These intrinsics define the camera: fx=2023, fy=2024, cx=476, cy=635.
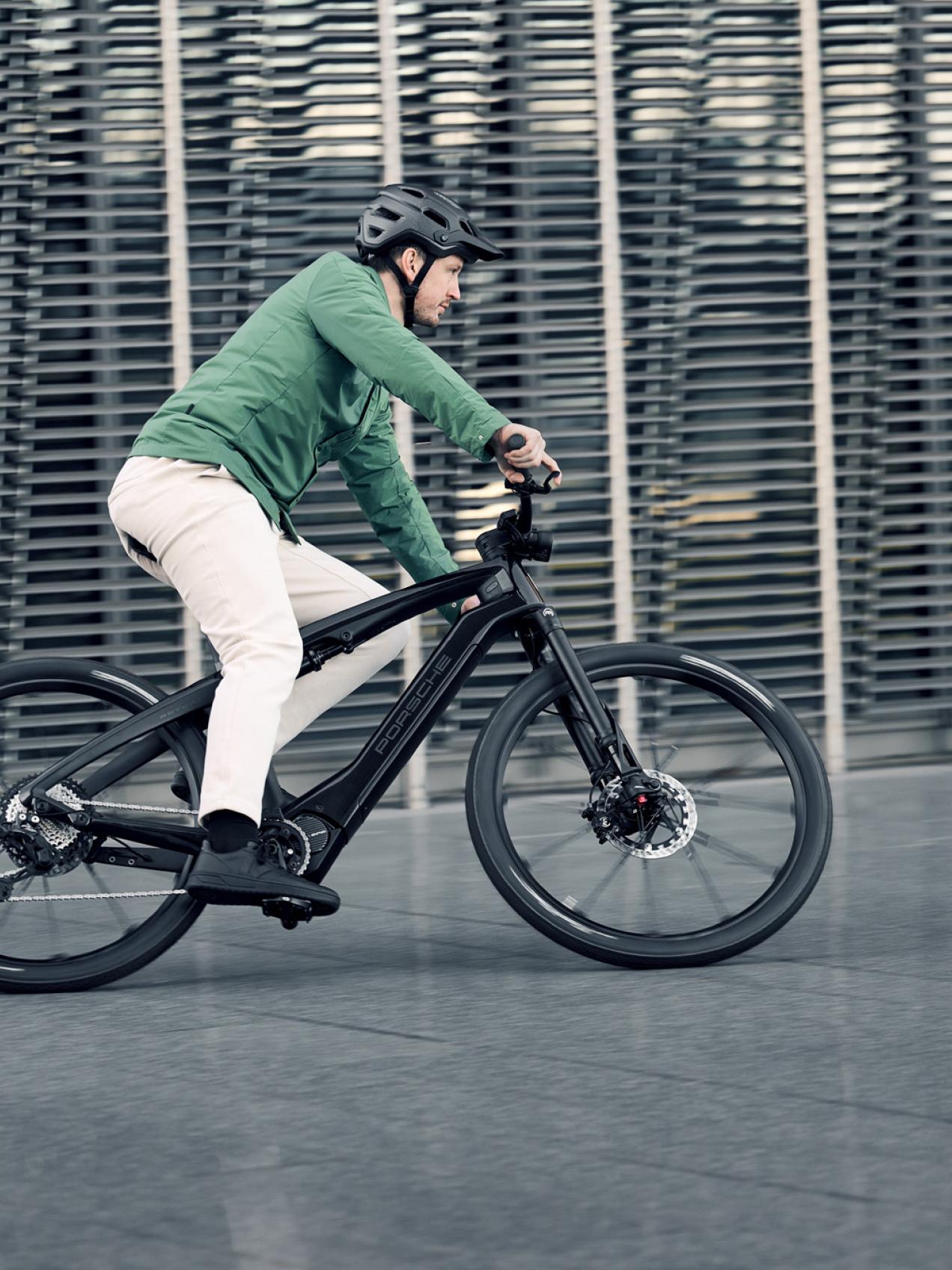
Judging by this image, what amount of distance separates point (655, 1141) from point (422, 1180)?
1.49 feet

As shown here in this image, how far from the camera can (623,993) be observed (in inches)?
189

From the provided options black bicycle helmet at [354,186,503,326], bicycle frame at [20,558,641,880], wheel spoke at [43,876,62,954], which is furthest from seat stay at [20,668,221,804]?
black bicycle helmet at [354,186,503,326]

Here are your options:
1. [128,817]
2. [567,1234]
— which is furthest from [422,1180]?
[128,817]

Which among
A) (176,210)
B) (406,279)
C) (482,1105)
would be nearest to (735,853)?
(482,1105)

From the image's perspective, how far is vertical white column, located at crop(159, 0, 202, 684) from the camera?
26.7 feet

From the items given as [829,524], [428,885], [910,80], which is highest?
[910,80]

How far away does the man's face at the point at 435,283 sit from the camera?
5.01 metres

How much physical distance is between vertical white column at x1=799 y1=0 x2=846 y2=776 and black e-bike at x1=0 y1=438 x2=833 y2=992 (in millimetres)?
3895

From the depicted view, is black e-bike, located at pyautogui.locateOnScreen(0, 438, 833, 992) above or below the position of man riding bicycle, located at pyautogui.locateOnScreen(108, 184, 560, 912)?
below

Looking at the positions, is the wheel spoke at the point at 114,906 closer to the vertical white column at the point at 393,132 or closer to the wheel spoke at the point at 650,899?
the wheel spoke at the point at 650,899

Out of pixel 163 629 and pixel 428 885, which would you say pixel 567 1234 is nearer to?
pixel 428 885

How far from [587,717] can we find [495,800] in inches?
12.0

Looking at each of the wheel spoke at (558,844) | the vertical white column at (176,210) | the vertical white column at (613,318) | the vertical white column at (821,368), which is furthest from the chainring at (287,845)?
the vertical white column at (821,368)

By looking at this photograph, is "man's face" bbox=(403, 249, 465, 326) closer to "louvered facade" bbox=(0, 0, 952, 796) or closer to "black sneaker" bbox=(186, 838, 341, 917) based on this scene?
"black sneaker" bbox=(186, 838, 341, 917)
